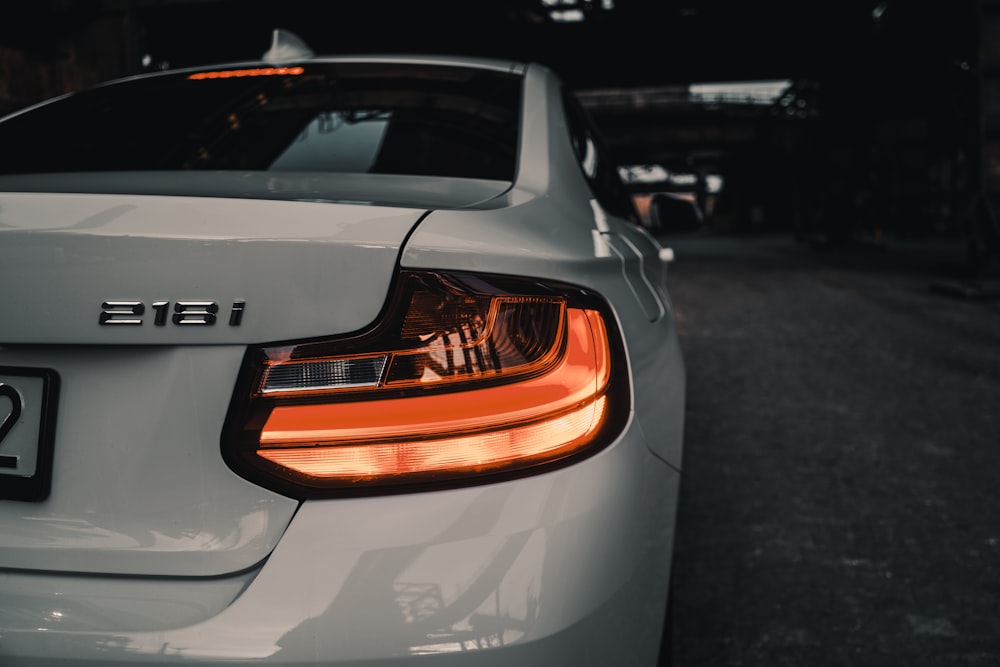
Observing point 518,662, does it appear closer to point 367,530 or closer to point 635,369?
point 367,530

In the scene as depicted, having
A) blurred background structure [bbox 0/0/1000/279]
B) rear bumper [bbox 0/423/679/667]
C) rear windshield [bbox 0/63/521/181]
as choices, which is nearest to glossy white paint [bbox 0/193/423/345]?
rear bumper [bbox 0/423/679/667]

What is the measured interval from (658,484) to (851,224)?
23927mm

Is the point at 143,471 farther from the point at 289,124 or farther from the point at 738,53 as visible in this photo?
the point at 738,53

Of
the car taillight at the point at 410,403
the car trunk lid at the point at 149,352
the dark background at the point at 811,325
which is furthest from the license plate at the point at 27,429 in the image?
the dark background at the point at 811,325

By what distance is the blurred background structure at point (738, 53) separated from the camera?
8797 millimetres

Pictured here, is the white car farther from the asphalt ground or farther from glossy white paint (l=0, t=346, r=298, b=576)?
the asphalt ground

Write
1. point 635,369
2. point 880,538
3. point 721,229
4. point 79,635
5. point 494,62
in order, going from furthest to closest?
1. point 721,229
2. point 880,538
3. point 494,62
4. point 635,369
5. point 79,635

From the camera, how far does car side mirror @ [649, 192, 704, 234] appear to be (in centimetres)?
292

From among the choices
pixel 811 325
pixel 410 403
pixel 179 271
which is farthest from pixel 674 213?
pixel 811 325

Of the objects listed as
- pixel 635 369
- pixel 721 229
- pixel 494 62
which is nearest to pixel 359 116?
pixel 494 62

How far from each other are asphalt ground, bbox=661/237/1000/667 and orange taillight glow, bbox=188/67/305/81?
1759mm

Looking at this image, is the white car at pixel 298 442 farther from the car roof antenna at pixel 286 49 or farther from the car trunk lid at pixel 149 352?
the car roof antenna at pixel 286 49

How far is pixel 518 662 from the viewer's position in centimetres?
87

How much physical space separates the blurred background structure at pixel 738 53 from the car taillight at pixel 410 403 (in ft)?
27.4
